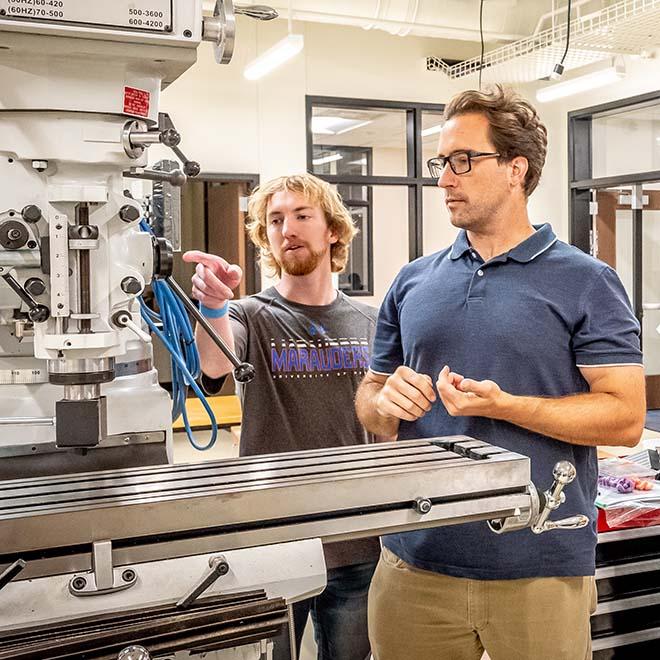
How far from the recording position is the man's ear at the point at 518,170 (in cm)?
168

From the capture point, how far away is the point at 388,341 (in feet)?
5.84

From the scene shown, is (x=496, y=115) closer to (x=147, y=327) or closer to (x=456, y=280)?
(x=456, y=280)

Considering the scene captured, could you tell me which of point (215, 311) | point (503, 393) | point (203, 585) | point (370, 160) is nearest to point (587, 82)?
point (215, 311)

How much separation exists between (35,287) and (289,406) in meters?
0.97

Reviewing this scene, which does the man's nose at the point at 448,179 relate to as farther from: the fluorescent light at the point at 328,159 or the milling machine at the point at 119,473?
the fluorescent light at the point at 328,159

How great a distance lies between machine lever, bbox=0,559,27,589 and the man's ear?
1.24m

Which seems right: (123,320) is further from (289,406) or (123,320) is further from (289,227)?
(289,227)

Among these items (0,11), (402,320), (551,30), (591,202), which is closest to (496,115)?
(402,320)

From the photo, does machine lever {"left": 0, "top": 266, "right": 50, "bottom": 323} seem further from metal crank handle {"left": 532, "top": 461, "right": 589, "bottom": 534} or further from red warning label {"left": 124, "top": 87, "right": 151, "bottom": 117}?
metal crank handle {"left": 532, "top": 461, "right": 589, "bottom": 534}

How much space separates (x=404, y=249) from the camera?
8680 millimetres

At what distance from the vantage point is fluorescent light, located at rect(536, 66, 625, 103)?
4.71 meters

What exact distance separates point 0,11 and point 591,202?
5.96 m

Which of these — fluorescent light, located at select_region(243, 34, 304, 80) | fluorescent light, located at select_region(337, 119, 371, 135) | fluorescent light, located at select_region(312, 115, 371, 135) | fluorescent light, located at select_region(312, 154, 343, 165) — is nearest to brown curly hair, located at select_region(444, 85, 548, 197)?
fluorescent light, located at select_region(243, 34, 304, 80)

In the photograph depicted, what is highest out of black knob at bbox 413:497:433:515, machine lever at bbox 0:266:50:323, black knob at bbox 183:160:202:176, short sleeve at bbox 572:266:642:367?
black knob at bbox 183:160:202:176
